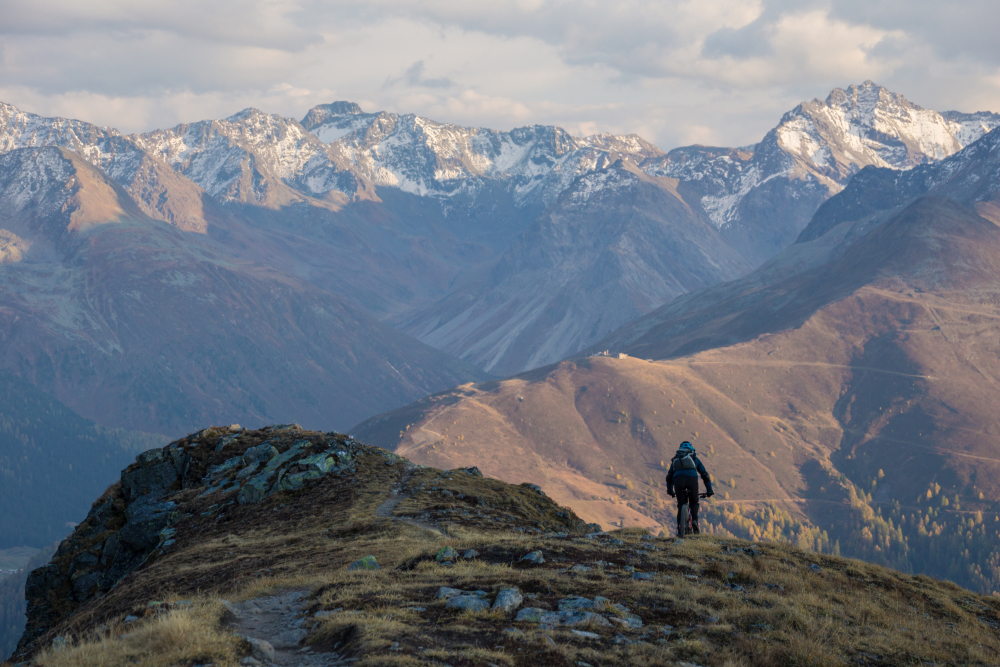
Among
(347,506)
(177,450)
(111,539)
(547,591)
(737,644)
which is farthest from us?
(177,450)

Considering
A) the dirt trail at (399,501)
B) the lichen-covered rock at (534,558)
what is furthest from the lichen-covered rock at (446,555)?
the dirt trail at (399,501)

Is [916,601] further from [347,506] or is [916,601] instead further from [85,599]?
[85,599]

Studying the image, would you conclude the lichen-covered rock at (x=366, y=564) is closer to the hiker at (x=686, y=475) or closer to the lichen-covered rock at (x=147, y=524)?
the hiker at (x=686, y=475)

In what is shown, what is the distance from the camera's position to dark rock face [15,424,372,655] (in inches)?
1537

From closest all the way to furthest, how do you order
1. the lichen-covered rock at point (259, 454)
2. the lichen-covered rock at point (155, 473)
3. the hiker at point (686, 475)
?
the hiker at point (686, 475) → the lichen-covered rock at point (259, 454) → the lichen-covered rock at point (155, 473)

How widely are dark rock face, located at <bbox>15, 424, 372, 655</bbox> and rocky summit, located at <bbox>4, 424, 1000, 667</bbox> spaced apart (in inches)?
7.3

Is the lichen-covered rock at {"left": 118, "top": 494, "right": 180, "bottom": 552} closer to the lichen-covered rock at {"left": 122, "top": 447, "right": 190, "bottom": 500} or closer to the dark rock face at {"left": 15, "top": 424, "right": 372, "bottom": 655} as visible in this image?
the dark rock face at {"left": 15, "top": 424, "right": 372, "bottom": 655}

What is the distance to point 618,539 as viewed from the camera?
94.1 feet

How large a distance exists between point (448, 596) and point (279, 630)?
14.1 feet

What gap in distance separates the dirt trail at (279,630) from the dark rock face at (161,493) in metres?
18.5

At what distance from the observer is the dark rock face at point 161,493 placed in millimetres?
39031

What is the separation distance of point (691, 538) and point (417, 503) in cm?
1436

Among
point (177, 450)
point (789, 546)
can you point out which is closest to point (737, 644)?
point (789, 546)

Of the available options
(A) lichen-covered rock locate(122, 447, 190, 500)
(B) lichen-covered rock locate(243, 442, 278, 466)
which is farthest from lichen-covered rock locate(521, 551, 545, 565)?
(A) lichen-covered rock locate(122, 447, 190, 500)
